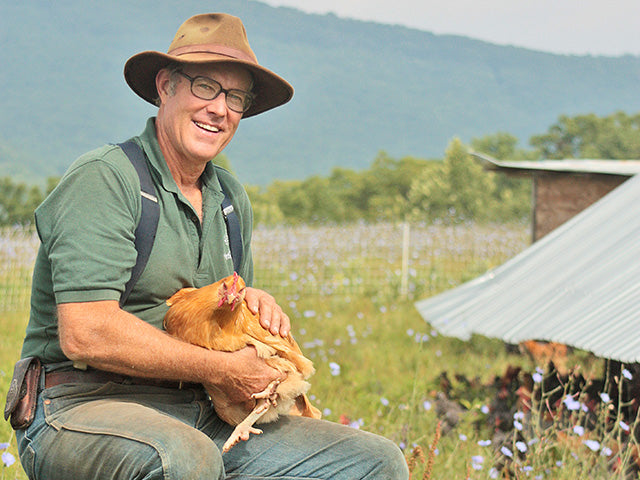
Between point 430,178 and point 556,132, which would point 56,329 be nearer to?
point 430,178

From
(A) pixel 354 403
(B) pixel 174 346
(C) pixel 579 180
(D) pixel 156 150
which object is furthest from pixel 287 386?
(C) pixel 579 180

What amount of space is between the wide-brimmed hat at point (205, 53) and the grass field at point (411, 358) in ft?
5.12

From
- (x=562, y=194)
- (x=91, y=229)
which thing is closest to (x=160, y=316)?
(x=91, y=229)

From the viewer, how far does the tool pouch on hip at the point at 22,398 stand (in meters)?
2.08

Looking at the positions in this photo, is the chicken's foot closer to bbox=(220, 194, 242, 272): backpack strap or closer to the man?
the man

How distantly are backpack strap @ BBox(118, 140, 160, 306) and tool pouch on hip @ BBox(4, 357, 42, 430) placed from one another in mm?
387

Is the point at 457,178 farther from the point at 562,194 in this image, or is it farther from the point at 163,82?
the point at 163,82

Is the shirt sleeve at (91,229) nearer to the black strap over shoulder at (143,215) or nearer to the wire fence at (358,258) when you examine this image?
the black strap over shoulder at (143,215)

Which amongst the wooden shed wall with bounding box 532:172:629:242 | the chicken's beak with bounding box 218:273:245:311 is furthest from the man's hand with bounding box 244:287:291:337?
the wooden shed wall with bounding box 532:172:629:242

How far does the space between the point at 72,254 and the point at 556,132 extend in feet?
346

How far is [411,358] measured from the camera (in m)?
6.54

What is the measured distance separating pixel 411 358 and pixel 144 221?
15.7 ft

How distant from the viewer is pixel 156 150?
2418 mm

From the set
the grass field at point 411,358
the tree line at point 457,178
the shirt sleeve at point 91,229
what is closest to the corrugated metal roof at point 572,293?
the grass field at point 411,358
